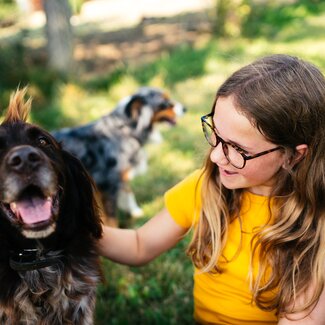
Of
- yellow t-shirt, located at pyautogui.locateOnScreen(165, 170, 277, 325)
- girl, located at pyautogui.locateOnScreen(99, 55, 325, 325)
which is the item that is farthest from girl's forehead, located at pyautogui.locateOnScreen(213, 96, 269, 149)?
yellow t-shirt, located at pyautogui.locateOnScreen(165, 170, 277, 325)

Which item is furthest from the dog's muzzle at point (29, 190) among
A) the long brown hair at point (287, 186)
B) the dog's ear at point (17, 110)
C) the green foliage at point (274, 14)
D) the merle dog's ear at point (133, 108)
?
the green foliage at point (274, 14)

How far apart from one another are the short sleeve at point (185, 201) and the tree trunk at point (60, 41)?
19.8 feet

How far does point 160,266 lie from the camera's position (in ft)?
11.1

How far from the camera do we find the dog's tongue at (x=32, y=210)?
5.96ft

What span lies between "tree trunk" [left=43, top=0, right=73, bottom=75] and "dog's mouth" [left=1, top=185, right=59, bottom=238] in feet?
21.2

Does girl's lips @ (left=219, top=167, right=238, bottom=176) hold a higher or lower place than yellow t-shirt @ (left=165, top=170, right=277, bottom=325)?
higher

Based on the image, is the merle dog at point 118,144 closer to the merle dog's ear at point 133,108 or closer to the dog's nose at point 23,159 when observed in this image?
the merle dog's ear at point 133,108

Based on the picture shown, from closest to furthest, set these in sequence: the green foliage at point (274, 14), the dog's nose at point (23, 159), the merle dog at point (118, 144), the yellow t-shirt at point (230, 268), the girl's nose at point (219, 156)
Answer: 1. the dog's nose at point (23, 159)
2. the girl's nose at point (219, 156)
3. the yellow t-shirt at point (230, 268)
4. the merle dog at point (118, 144)
5. the green foliage at point (274, 14)

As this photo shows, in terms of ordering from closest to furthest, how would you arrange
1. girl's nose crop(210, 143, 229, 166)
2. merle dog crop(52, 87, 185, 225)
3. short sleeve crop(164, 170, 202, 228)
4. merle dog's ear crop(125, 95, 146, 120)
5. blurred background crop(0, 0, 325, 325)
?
girl's nose crop(210, 143, 229, 166)
short sleeve crop(164, 170, 202, 228)
blurred background crop(0, 0, 325, 325)
merle dog crop(52, 87, 185, 225)
merle dog's ear crop(125, 95, 146, 120)

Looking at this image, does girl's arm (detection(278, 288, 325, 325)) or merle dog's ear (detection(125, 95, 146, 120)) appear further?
merle dog's ear (detection(125, 95, 146, 120))

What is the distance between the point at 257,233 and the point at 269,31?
33.8 feet

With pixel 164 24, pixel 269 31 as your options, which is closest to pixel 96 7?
pixel 164 24

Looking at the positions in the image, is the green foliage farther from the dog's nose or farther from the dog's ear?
the dog's nose

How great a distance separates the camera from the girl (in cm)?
196
